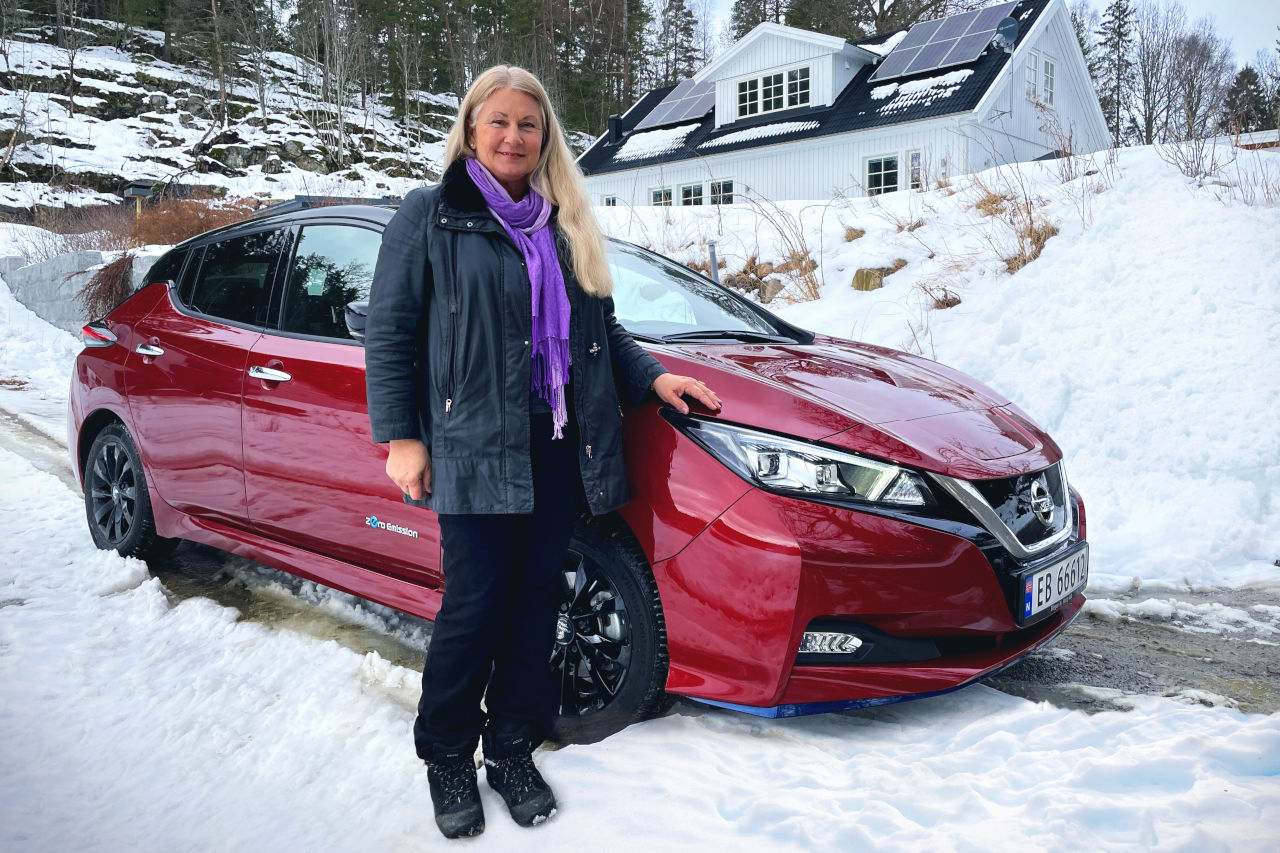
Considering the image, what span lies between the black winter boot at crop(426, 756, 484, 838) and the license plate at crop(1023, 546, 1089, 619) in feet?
4.96

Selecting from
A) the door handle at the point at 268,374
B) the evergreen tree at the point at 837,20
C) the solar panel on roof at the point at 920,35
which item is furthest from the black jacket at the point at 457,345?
the evergreen tree at the point at 837,20

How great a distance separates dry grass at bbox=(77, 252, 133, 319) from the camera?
10742mm

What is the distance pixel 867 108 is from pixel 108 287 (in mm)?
17389

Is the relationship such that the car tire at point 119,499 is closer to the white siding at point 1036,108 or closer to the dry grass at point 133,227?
the dry grass at point 133,227

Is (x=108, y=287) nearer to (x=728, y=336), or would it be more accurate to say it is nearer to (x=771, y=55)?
(x=728, y=336)

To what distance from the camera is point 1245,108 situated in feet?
26.6

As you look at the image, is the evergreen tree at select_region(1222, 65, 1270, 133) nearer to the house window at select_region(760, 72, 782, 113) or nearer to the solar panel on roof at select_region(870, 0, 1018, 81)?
the solar panel on roof at select_region(870, 0, 1018, 81)

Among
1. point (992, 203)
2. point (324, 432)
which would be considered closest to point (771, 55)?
point (992, 203)

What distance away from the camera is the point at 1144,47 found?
35.2 meters

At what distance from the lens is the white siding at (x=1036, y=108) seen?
1942 cm

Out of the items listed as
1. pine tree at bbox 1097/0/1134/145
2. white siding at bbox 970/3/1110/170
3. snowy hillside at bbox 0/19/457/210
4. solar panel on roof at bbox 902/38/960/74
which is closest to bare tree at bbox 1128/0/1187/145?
pine tree at bbox 1097/0/1134/145

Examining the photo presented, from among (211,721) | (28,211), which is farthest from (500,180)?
(28,211)

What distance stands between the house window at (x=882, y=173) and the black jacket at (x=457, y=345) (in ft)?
67.3

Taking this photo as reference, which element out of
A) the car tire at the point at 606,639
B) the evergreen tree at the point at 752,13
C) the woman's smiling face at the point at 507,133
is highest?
the evergreen tree at the point at 752,13
